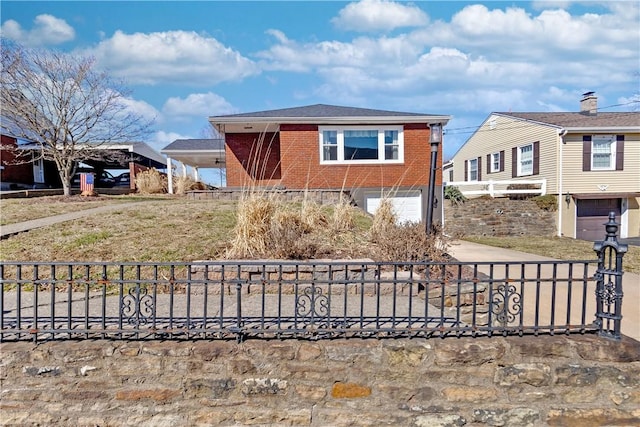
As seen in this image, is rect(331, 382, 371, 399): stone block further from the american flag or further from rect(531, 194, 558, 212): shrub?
rect(531, 194, 558, 212): shrub

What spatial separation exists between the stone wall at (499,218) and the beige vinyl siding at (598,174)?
1.79 meters

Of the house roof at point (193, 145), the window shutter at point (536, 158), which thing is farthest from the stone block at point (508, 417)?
the window shutter at point (536, 158)

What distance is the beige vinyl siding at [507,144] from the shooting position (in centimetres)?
1767

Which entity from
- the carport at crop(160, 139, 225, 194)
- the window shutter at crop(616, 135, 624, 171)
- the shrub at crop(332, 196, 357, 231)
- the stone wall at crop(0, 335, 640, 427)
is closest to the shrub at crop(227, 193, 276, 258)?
the shrub at crop(332, 196, 357, 231)

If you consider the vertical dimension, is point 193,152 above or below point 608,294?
above

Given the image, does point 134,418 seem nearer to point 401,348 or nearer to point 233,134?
point 401,348

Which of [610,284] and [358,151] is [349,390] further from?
[358,151]

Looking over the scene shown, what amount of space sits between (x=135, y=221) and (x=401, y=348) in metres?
5.84

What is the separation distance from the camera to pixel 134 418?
2.67 m

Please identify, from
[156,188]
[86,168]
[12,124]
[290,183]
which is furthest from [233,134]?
[86,168]

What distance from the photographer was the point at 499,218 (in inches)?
659

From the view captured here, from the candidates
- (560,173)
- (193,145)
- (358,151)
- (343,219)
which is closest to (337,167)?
(358,151)

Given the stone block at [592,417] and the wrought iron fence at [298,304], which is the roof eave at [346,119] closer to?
the wrought iron fence at [298,304]

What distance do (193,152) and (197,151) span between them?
0.61 feet
